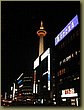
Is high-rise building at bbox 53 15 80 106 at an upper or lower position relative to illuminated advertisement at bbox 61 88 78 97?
upper

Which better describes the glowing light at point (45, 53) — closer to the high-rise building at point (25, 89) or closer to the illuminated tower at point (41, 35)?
the illuminated tower at point (41, 35)

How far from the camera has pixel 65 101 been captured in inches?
107

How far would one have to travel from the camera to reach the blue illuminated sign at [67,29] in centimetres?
274

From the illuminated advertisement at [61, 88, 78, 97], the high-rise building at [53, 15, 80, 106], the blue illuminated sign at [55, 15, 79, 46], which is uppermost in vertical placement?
the blue illuminated sign at [55, 15, 79, 46]

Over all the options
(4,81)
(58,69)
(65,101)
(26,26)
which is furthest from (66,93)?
(26,26)

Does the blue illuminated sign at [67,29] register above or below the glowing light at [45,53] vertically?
above

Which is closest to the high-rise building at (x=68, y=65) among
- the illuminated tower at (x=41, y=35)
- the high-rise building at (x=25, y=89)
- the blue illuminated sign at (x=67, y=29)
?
the blue illuminated sign at (x=67, y=29)

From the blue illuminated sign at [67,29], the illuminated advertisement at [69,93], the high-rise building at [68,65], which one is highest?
the blue illuminated sign at [67,29]

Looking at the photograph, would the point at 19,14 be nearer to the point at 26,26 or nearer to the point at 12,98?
the point at 26,26

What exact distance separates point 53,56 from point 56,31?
10.9 inches

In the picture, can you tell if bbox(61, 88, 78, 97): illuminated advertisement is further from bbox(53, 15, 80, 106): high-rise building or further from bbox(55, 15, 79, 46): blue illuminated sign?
bbox(55, 15, 79, 46): blue illuminated sign

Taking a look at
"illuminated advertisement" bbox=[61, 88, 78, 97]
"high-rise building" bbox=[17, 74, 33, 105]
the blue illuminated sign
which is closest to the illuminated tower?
the blue illuminated sign

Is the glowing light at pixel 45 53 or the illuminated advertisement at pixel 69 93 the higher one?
the glowing light at pixel 45 53

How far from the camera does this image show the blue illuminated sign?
2.74 metres
